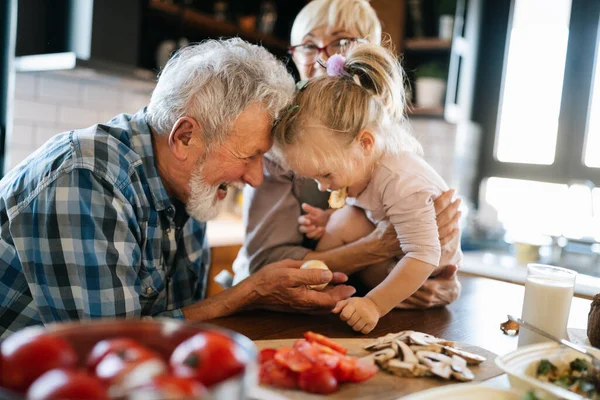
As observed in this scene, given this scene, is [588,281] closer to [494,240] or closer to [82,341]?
[494,240]

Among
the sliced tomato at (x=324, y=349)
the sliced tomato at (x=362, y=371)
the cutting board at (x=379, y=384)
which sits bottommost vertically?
the cutting board at (x=379, y=384)

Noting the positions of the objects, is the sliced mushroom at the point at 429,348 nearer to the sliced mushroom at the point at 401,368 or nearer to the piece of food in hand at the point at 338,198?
the sliced mushroom at the point at 401,368

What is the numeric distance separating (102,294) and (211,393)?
828mm

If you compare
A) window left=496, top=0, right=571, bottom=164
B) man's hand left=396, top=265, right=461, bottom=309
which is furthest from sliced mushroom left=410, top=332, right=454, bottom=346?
window left=496, top=0, right=571, bottom=164

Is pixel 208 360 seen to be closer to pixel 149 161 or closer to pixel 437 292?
pixel 149 161

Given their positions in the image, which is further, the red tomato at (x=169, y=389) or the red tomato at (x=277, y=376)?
the red tomato at (x=277, y=376)

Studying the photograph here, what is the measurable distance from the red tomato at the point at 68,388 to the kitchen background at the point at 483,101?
2.46 meters

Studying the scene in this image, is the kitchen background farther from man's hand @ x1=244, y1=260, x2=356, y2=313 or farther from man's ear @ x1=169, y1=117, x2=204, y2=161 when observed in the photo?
man's hand @ x1=244, y1=260, x2=356, y2=313

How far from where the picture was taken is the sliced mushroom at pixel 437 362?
98cm

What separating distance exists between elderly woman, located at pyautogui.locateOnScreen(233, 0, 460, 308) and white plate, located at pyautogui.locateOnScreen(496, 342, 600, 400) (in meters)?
0.55

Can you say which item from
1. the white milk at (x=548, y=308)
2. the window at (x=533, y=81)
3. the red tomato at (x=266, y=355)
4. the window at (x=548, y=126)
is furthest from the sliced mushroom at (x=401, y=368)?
the window at (x=533, y=81)

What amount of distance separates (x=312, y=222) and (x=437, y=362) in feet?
2.64

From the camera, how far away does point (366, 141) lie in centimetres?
155

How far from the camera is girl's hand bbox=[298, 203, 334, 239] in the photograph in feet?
5.67
